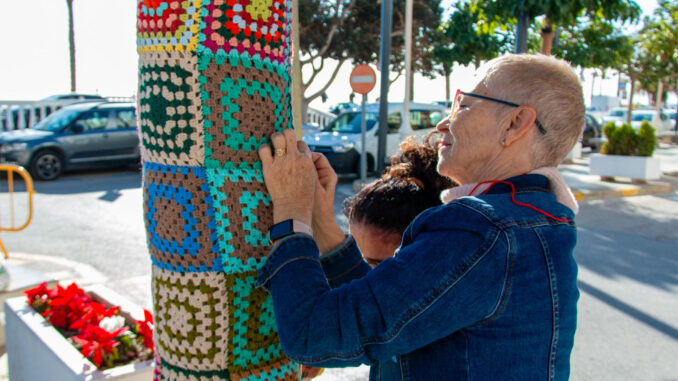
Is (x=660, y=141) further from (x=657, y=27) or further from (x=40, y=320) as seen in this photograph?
(x=40, y=320)

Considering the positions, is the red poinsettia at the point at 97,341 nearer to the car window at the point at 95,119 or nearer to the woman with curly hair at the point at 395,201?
the woman with curly hair at the point at 395,201

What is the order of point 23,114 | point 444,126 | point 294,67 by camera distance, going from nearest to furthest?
point 444,126, point 294,67, point 23,114

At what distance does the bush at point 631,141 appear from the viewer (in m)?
12.6

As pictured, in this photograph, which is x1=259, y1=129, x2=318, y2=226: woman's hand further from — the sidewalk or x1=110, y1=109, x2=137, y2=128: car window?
x1=110, y1=109, x2=137, y2=128: car window

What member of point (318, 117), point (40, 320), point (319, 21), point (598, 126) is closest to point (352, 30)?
point (319, 21)

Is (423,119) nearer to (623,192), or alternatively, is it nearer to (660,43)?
(623,192)

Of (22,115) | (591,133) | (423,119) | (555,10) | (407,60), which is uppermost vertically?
(555,10)

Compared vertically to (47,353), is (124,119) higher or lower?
higher

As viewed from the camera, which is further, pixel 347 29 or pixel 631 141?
pixel 347 29

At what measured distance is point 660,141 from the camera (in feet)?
91.5

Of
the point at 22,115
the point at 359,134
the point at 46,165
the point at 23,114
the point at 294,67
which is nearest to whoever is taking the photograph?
the point at 294,67

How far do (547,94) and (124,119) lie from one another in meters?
13.7

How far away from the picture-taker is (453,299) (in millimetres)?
1136

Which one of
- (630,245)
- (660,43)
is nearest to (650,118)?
(660,43)
